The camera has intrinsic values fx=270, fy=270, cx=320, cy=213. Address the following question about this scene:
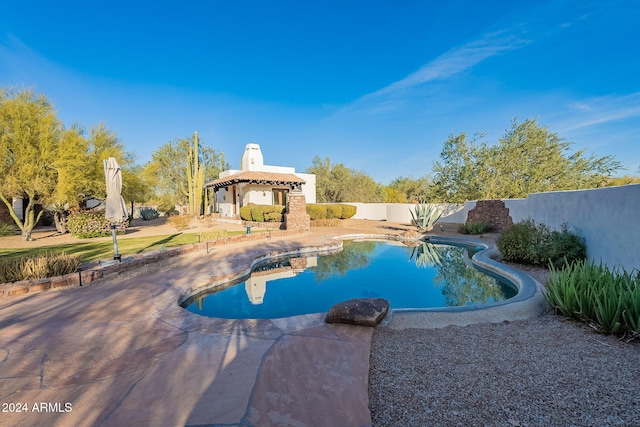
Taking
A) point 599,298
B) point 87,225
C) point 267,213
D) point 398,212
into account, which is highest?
point 267,213

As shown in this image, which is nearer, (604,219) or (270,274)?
(604,219)

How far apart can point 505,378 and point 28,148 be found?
16.2 meters

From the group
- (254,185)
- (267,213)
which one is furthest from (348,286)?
(254,185)

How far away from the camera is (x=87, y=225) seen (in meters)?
12.5

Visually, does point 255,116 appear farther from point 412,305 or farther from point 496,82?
point 412,305

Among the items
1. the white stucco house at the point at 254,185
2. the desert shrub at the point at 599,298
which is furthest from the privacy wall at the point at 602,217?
the white stucco house at the point at 254,185

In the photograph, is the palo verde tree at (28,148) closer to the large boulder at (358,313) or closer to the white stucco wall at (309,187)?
the large boulder at (358,313)

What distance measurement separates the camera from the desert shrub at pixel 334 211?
22.8 meters

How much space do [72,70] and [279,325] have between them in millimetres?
18236

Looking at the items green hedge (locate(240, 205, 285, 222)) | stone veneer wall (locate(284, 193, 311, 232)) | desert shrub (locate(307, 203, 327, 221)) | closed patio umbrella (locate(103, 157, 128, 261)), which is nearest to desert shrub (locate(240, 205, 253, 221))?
green hedge (locate(240, 205, 285, 222))

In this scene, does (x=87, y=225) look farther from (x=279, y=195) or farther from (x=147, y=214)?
(x=279, y=195)

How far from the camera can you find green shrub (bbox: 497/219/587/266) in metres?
6.66

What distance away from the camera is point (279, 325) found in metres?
3.71

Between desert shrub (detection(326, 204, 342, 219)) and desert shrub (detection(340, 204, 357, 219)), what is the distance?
545 millimetres
